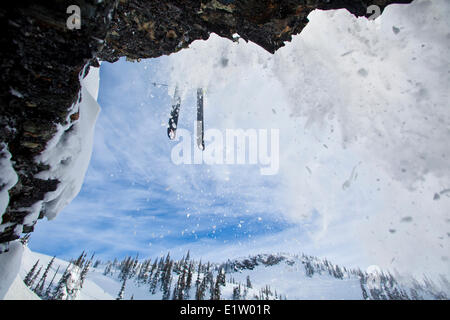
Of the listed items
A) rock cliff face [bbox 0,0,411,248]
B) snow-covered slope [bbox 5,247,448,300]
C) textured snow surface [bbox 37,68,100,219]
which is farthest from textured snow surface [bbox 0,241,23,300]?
snow-covered slope [bbox 5,247,448,300]

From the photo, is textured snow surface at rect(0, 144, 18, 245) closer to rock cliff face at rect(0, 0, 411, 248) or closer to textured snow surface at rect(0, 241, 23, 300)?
rock cliff face at rect(0, 0, 411, 248)

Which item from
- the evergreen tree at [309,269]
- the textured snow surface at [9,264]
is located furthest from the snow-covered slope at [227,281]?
the textured snow surface at [9,264]

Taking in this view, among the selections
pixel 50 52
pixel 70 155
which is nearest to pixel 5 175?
pixel 70 155

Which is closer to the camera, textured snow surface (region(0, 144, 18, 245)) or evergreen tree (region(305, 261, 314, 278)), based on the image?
textured snow surface (region(0, 144, 18, 245))

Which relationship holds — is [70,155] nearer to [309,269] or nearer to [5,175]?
[5,175]

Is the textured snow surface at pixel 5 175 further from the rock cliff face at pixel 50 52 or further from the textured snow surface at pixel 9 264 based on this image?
the textured snow surface at pixel 9 264
